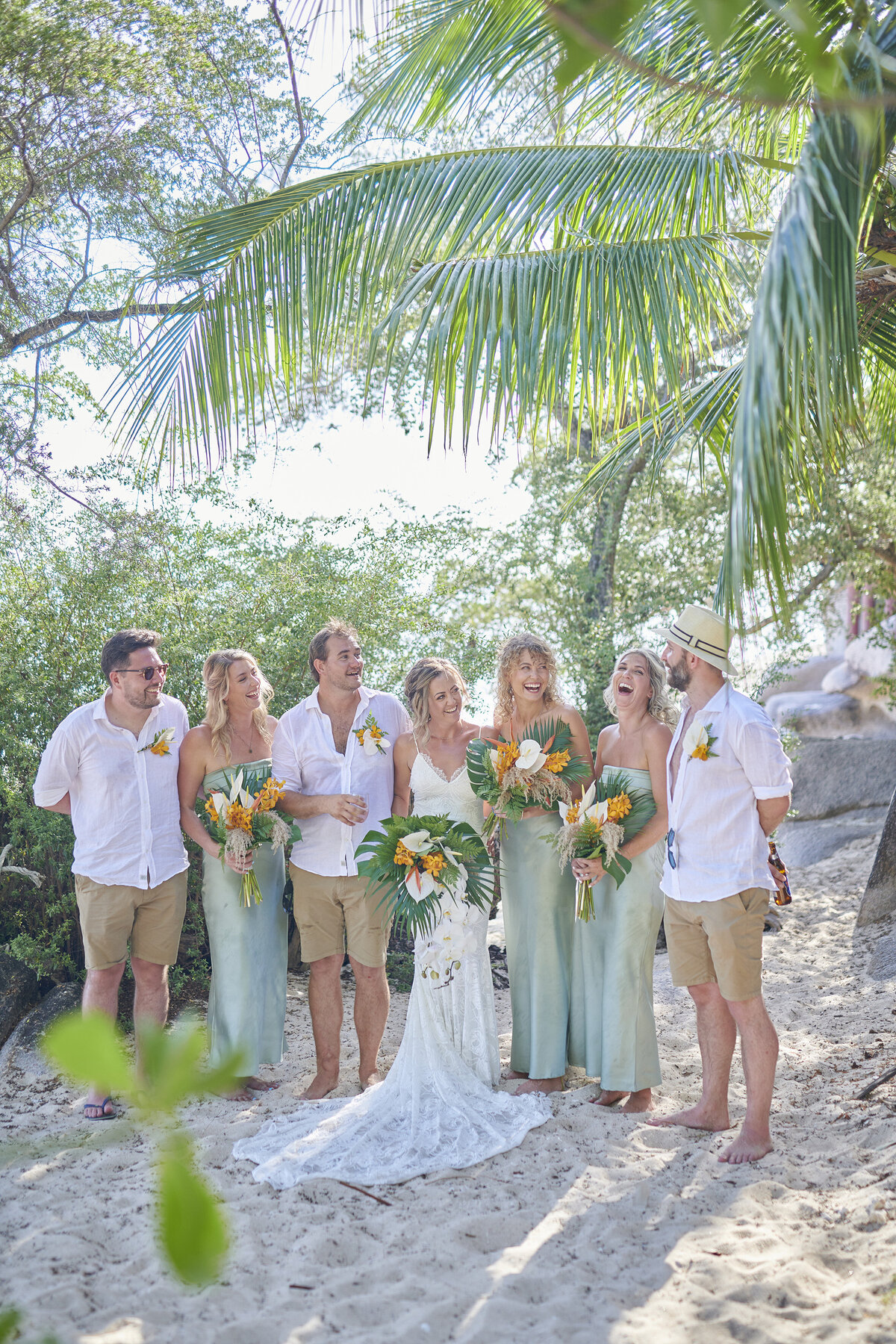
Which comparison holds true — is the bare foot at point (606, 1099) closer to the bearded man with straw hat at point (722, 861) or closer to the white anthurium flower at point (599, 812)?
the bearded man with straw hat at point (722, 861)

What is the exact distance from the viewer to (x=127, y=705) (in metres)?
5.23

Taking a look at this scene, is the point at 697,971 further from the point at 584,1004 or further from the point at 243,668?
the point at 243,668

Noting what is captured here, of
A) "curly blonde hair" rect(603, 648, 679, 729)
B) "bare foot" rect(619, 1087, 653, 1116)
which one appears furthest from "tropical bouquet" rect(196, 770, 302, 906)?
"bare foot" rect(619, 1087, 653, 1116)

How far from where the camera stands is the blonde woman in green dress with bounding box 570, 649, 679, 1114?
4746 millimetres

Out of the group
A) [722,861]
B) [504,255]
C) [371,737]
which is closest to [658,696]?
[722,861]

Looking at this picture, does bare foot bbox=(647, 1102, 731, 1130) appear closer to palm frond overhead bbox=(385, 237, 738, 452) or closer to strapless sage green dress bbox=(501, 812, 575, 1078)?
strapless sage green dress bbox=(501, 812, 575, 1078)

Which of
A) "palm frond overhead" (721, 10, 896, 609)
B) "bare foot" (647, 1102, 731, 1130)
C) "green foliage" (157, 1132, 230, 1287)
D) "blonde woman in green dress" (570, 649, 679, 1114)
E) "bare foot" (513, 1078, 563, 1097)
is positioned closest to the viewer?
"green foliage" (157, 1132, 230, 1287)

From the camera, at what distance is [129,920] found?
5.17 meters

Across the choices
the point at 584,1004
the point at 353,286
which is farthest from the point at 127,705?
the point at 584,1004

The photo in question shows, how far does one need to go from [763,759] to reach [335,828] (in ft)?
6.81

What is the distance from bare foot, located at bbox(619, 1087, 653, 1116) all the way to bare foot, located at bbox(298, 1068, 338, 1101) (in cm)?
136

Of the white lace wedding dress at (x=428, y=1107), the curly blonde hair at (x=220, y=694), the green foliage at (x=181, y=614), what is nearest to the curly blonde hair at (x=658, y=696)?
the white lace wedding dress at (x=428, y=1107)

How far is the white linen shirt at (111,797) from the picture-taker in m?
5.11

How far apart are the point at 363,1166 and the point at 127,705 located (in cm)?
240
